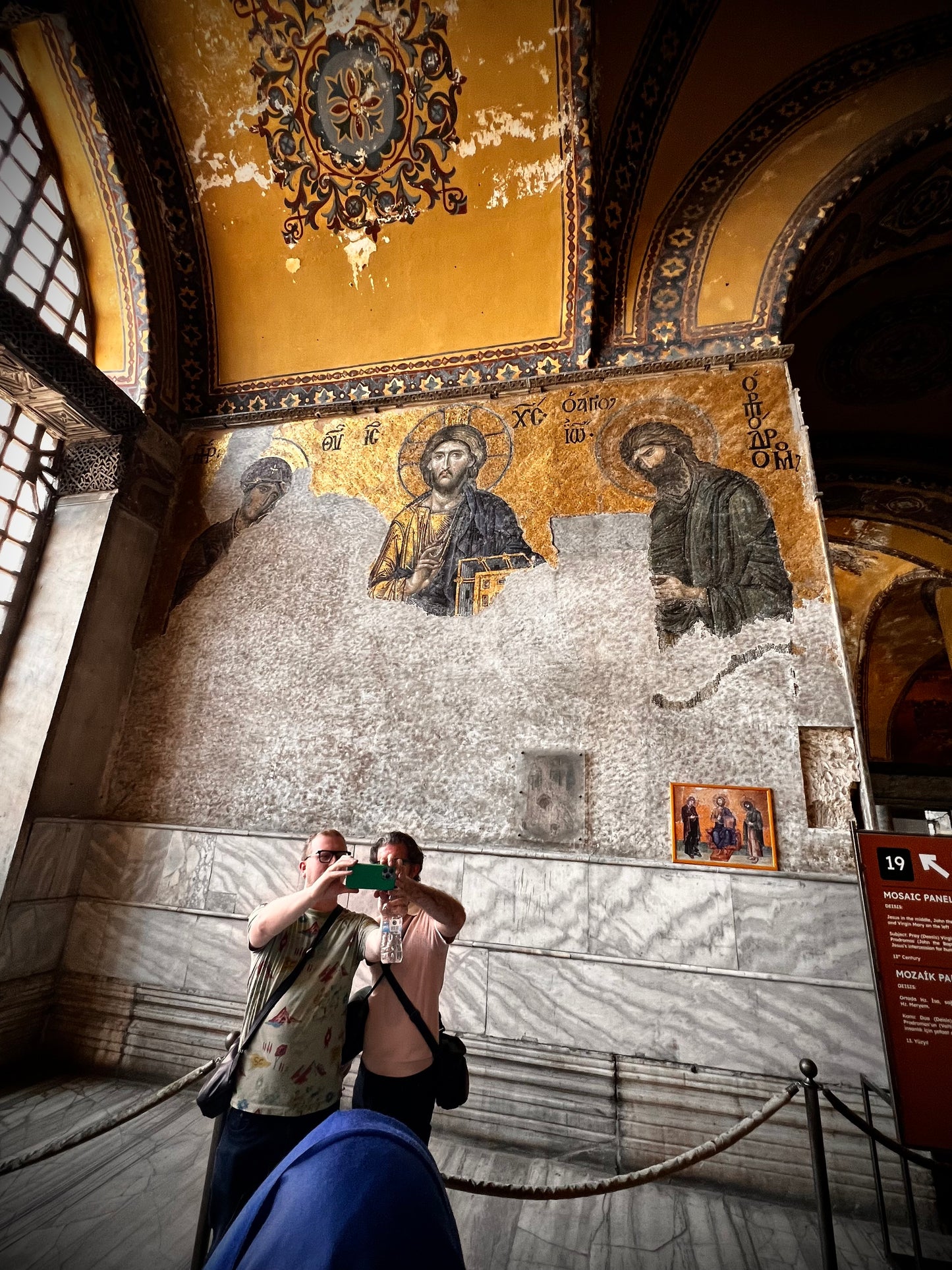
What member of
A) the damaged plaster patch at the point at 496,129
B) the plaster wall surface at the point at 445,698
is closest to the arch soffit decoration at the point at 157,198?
the plaster wall surface at the point at 445,698

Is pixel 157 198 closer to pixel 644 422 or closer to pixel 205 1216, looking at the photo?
pixel 644 422

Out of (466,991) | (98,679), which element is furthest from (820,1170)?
(98,679)

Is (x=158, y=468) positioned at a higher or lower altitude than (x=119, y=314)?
lower

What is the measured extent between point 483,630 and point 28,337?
13.5 ft

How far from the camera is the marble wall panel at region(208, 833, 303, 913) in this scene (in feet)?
14.8

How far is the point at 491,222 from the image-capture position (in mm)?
5664

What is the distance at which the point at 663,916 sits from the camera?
12.9ft

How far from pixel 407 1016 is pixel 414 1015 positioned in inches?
1.5

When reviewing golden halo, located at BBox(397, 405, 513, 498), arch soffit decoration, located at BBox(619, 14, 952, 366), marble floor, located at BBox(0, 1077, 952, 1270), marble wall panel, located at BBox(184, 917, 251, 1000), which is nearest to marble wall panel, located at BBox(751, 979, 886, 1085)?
marble floor, located at BBox(0, 1077, 952, 1270)

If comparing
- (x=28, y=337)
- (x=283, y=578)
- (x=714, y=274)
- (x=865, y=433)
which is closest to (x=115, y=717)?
(x=283, y=578)

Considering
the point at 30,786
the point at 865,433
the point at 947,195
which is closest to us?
the point at 30,786

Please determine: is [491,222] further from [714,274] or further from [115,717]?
[115,717]

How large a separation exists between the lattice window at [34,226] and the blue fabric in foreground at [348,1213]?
20.2 ft

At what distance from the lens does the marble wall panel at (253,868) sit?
4.52m
